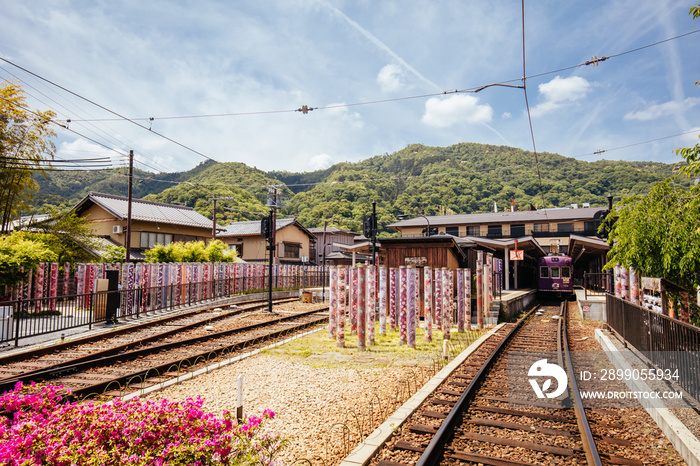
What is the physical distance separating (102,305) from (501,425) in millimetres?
13860

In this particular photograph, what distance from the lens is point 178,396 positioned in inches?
254

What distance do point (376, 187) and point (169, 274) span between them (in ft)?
184

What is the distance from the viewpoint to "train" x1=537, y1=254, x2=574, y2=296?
25.0 meters

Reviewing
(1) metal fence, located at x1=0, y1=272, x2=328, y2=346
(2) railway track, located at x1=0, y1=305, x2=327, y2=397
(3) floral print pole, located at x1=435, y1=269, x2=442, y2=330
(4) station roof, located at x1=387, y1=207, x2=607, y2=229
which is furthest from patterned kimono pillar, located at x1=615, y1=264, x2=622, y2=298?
(4) station roof, located at x1=387, y1=207, x2=607, y2=229

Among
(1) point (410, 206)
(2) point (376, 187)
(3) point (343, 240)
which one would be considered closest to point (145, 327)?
(3) point (343, 240)

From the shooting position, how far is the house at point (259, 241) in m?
40.0

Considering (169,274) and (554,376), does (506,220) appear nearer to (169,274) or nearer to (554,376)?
(169,274)

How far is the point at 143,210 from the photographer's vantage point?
106 feet

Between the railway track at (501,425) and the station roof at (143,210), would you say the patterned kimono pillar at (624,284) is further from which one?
the station roof at (143,210)

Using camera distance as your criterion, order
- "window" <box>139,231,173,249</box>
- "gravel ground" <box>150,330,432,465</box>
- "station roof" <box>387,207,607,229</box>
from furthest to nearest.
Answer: "station roof" <box>387,207,607,229</box> < "window" <box>139,231,173,249</box> < "gravel ground" <box>150,330,432,465</box>

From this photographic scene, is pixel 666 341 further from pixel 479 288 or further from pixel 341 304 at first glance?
pixel 479 288

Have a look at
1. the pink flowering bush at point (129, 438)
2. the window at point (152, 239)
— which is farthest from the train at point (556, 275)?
the window at point (152, 239)

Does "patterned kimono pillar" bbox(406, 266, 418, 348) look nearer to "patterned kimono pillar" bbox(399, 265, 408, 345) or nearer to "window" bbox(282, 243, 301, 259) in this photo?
"patterned kimono pillar" bbox(399, 265, 408, 345)

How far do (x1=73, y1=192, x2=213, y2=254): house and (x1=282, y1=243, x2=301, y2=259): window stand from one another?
30.2ft
